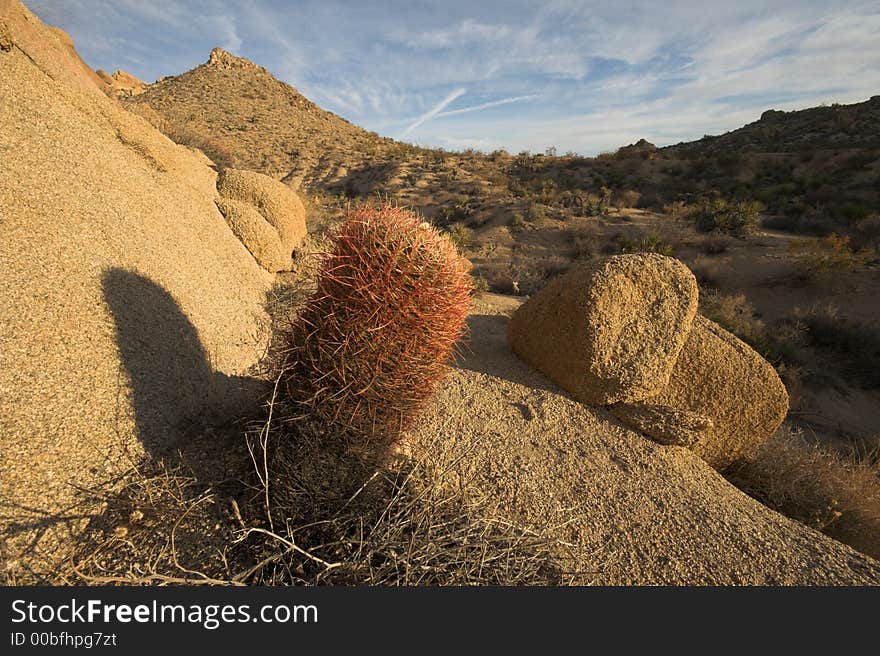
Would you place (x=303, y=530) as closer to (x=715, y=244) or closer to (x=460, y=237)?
(x=460, y=237)

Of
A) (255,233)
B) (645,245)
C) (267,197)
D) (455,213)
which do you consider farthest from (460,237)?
(255,233)

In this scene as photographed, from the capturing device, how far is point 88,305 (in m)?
2.62

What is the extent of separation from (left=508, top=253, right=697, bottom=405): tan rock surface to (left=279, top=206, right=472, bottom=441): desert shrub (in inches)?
76.3

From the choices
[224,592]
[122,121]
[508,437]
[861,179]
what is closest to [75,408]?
[224,592]

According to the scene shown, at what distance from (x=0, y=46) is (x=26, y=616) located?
5.25m

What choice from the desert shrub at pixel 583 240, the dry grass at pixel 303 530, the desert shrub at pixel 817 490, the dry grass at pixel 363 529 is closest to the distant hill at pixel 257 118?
the desert shrub at pixel 583 240

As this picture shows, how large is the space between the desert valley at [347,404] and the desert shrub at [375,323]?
14 mm

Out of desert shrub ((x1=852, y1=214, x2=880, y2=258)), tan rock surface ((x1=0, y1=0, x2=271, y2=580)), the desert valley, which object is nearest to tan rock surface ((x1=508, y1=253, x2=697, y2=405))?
the desert valley

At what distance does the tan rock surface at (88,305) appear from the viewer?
203 centimetres

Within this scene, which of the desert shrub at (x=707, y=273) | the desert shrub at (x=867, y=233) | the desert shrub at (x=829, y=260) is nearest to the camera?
the desert shrub at (x=829, y=260)

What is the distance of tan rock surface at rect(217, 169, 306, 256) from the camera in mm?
6254

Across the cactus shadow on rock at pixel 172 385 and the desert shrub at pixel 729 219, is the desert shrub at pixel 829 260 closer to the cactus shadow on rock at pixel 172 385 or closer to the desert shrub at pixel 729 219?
the desert shrub at pixel 729 219

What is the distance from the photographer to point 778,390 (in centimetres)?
383

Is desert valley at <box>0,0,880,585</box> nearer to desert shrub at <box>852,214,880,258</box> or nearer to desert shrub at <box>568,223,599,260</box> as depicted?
desert shrub at <box>568,223,599,260</box>
